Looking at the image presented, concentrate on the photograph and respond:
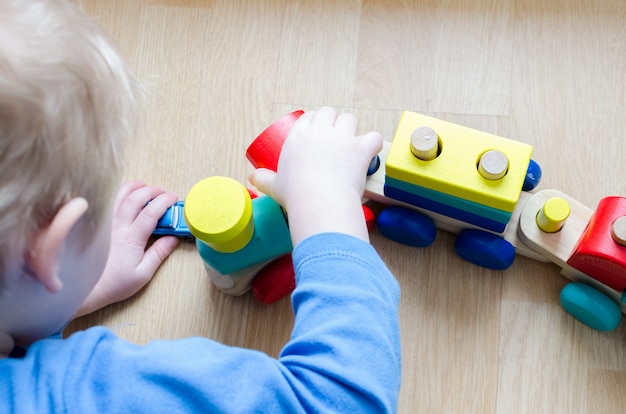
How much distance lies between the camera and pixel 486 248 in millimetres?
760

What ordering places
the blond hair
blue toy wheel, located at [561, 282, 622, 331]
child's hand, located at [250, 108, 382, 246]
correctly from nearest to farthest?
the blond hair, child's hand, located at [250, 108, 382, 246], blue toy wheel, located at [561, 282, 622, 331]

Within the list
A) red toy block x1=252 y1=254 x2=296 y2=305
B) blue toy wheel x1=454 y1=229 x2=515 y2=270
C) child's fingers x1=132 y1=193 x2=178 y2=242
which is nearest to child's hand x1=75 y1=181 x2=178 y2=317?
child's fingers x1=132 y1=193 x2=178 y2=242

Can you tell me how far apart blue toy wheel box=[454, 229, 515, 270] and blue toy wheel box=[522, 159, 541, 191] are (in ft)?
0.23

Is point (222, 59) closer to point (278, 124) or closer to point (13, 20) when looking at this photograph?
point (278, 124)

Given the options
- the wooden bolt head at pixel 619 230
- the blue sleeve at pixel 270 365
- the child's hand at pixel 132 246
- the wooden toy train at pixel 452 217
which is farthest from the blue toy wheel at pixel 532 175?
the child's hand at pixel 132 246

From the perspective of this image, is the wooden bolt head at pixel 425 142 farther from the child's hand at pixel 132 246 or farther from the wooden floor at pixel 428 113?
the child's hand at pixel 132 246

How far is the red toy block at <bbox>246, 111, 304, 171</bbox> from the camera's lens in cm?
76

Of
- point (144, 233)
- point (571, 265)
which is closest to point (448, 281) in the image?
point (571, 265)

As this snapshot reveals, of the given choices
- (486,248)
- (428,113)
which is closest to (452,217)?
(486,248)

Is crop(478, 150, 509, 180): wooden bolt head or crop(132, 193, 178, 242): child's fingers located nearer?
crop(478, 150, 509, 180): wooden bolt head

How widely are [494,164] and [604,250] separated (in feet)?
0.47

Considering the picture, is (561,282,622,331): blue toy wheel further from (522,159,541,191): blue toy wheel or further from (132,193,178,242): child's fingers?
(132,193,178,242): child's fingers

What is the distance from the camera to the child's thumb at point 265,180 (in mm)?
701

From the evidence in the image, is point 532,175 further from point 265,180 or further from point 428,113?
point 265,180
